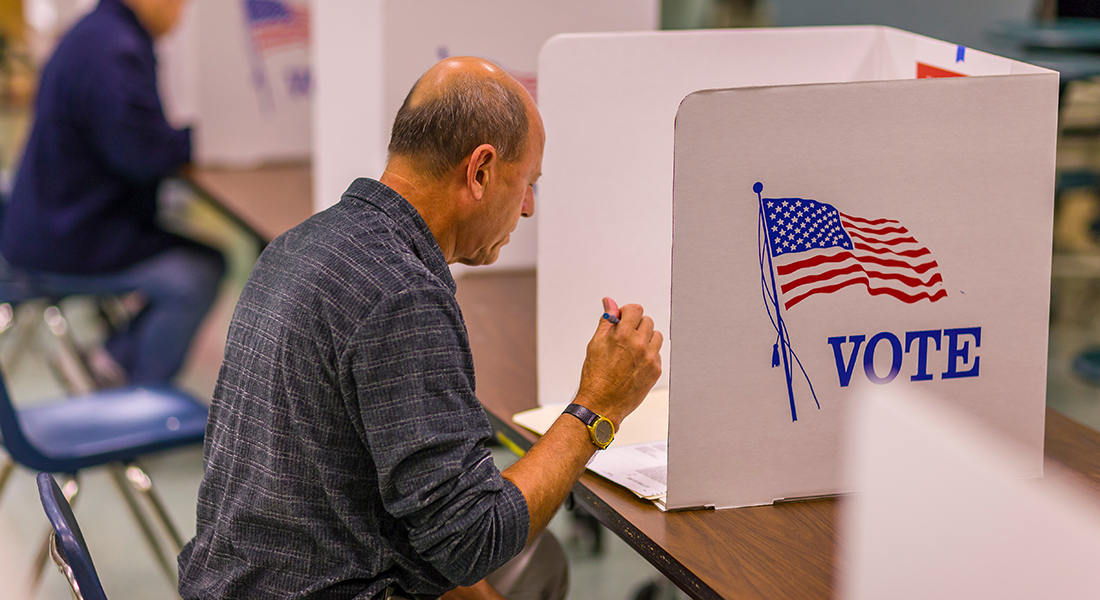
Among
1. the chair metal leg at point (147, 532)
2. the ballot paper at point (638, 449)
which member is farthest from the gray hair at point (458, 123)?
the chair metal leg at point (147, 532)

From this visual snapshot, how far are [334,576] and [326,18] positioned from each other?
64.5 inches

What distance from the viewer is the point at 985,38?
15.3 feet

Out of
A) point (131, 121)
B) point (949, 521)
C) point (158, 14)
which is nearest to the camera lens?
point (949, 521)

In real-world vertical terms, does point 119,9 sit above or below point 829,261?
above

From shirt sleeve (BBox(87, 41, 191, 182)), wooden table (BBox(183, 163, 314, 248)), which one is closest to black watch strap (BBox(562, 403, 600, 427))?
wooden table (BBox(183, 163, 314, 248))

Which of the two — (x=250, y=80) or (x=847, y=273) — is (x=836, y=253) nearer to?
(x=847, y=273)

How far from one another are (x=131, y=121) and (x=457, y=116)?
192 cm

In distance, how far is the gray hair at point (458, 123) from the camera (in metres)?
1.14

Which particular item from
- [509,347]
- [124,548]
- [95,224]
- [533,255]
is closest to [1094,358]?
[533,255]

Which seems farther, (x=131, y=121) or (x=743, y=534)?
(x=131, y=121)

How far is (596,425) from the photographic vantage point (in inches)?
A: 46.1

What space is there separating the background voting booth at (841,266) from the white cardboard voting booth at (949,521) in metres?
0.45

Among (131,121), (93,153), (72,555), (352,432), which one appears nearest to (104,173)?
(93,153)

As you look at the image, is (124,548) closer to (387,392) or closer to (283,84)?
(283,84)
